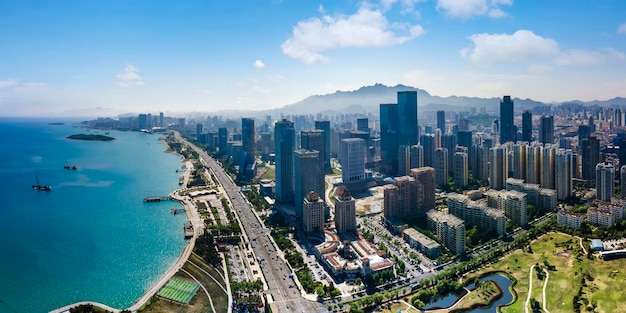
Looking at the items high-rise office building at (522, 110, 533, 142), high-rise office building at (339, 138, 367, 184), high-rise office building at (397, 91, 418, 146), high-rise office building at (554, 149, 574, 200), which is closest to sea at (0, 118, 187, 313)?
high-rise office building at (339, 138, 367, 184)

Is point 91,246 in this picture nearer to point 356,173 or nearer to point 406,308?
point 406,308

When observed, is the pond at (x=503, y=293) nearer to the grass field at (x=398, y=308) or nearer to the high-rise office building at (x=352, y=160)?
the grass field at (x=398, y=308)

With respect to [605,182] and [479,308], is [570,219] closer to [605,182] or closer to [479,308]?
[605,182]

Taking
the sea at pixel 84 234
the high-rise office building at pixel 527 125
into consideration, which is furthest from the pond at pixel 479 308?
the high-rise office building at pixel 527 125

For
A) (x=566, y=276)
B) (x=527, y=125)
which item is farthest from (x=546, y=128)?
(x=566, y=276)

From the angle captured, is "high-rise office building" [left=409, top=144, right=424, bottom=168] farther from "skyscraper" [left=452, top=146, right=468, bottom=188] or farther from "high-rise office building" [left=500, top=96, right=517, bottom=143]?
"high-rise office building" [left=500, top=96, right=517, bottom=143]

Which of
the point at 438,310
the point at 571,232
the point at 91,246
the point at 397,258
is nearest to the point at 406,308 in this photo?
the point at 438,310
